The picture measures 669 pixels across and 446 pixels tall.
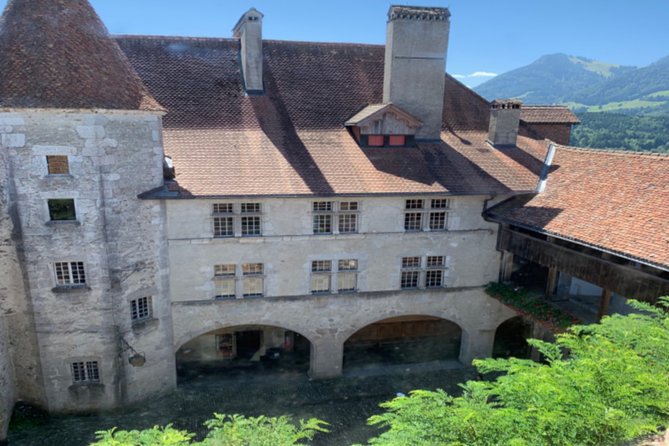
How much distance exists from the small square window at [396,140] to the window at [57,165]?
12.1 meters

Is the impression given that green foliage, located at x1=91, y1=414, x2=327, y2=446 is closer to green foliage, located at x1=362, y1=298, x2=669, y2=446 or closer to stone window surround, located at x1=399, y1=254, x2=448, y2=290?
green foliage, located at x1=362, y1=298, x2=669, y2=446

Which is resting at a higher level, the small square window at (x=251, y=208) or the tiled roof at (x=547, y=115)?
the tiled roof at (x=547, y=115)

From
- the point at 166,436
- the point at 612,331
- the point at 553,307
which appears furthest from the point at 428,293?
the point at 166,436

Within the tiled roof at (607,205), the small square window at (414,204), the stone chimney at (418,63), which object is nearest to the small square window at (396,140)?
the stone chimney at (418,63)

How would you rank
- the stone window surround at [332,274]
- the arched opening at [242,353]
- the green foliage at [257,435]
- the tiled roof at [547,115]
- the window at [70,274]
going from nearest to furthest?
the green foliage at [257,435] → the window at [70,274] → the stone window surround at [332,274] → the arched opening at [242,353] → the tiled roof at [547,115]

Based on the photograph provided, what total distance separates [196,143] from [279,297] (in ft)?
22.3

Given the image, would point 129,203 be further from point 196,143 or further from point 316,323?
point 316,323

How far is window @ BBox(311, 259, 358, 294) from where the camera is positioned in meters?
18.7

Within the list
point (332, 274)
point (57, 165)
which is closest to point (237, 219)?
point (332, 274)

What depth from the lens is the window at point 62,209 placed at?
50.2 ft

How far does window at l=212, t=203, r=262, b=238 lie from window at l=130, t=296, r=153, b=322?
11.3 ft

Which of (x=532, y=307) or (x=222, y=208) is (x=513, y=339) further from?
(x=222, y=208)

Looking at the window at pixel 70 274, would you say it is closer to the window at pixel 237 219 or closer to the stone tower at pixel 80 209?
the stone tower at pixel 80 209

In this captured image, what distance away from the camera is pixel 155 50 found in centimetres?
2086
